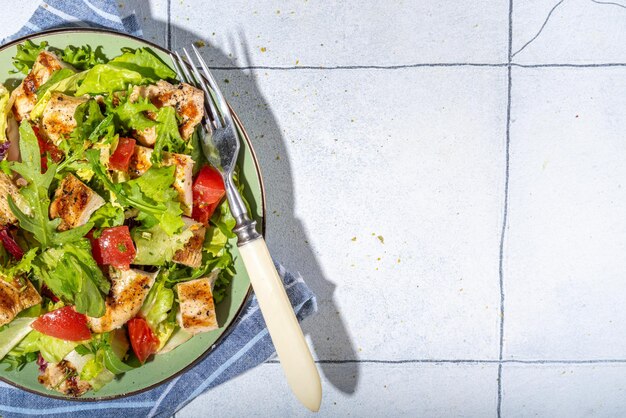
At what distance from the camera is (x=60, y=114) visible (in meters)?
1.56

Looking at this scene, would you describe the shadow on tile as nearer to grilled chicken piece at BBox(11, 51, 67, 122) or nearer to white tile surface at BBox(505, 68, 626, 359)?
grilled chicken piece at BBox(11, 51, 67, 122)

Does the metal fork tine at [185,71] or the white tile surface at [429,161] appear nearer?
the metal fork tine at [185,71]

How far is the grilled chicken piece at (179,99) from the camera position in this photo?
1.57 metres

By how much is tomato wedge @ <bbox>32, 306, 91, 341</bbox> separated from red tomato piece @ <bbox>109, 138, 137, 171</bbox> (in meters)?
0.42

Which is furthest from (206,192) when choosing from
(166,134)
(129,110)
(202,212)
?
(129,110)

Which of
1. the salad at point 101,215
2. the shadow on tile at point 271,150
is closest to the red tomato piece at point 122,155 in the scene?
the salad at point 101,215

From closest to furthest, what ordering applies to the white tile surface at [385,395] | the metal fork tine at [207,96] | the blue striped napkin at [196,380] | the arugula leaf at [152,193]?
the arugula leaf at [152,193] → the metal fork tine at [207,96] → the blue striped napkin at [196,380] → the white tile surface at [385,395]

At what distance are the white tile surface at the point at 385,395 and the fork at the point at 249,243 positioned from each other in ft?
1.17

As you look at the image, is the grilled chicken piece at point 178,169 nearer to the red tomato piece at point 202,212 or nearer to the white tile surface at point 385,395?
the red tomato piece at point 202,212

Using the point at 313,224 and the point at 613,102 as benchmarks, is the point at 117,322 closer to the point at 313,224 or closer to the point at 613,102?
the point at 313,224

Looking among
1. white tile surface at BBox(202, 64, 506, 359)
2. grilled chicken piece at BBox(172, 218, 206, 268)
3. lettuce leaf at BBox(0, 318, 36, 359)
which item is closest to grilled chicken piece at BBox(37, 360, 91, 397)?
lettuce leaf at BBox(0, 318, 36, 359)

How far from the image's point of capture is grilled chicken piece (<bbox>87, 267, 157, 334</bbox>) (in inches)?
62.2

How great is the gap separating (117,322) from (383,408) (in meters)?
0.96

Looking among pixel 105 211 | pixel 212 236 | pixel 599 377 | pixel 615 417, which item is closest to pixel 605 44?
pixel 599 377
